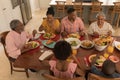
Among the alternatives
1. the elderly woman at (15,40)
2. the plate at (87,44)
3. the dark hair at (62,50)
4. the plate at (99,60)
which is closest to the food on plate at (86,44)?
the plate at (87,44)

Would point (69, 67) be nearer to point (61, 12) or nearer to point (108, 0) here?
point (61, 12)

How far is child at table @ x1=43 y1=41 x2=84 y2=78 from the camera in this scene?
4.40ft

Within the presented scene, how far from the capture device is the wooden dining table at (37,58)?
1680mm

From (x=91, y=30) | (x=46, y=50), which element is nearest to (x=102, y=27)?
(x=91, y=30)

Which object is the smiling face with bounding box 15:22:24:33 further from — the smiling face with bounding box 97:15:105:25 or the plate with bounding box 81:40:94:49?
the smiling face with bounding box 97:15:105:25

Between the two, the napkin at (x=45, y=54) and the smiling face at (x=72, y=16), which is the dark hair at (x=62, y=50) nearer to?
the napkin at (x=45, y=54)

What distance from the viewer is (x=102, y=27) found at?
2.42 m

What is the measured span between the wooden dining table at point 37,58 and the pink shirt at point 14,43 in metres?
0.17

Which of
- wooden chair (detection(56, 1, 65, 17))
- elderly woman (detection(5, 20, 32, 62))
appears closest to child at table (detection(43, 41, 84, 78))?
elderly woman (detection(5, 20, 32, 62))

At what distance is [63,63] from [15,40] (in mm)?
1043

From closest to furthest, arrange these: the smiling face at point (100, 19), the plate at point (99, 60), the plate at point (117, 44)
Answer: the plate at point (99, 60) < the plate at point (117, 44) < the smiling face at point (100, 19)

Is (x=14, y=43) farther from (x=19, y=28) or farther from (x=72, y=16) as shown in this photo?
(x=72, y=16)

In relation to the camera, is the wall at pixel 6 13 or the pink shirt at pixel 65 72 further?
the wall at pixel 6 13

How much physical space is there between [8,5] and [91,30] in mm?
2512
